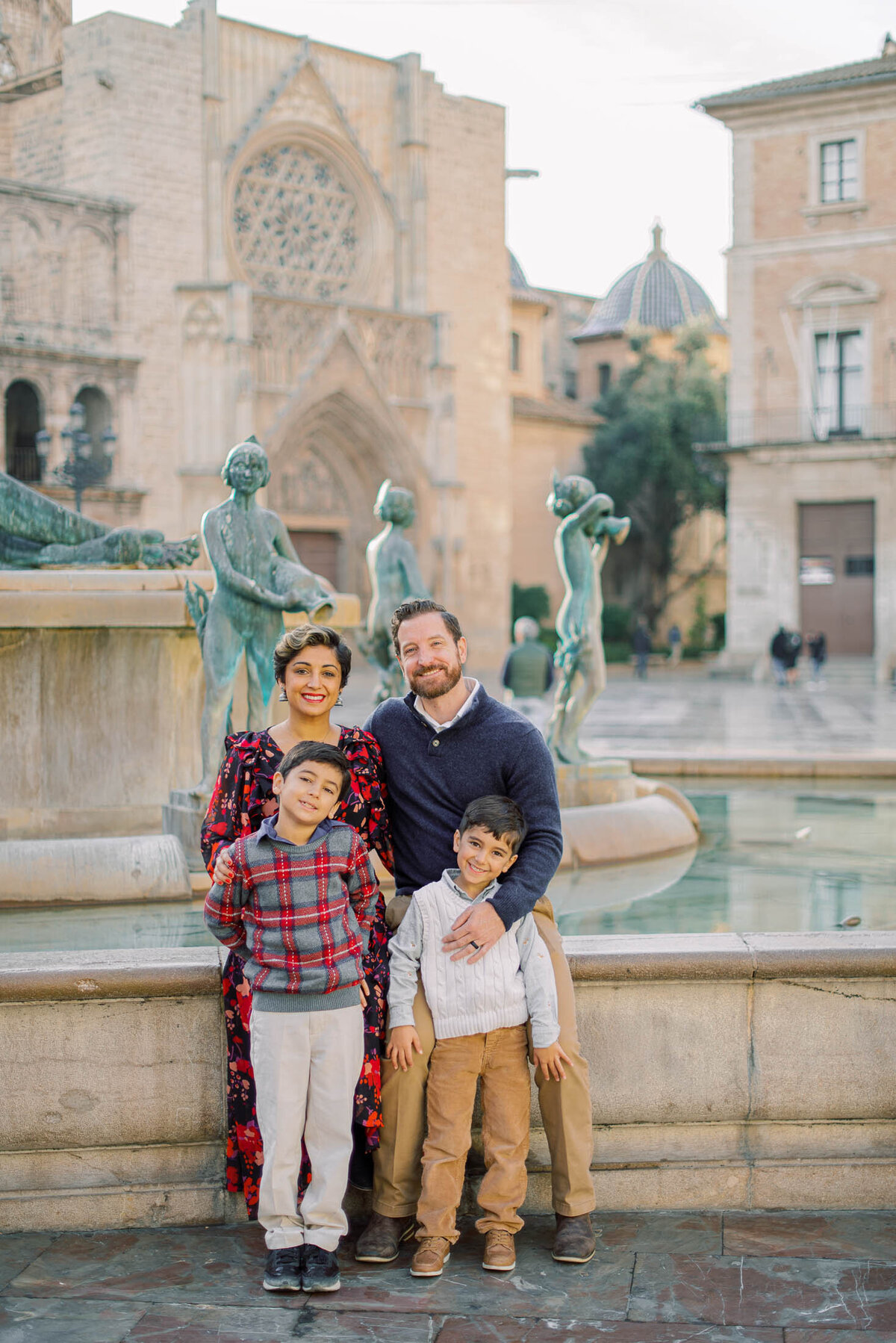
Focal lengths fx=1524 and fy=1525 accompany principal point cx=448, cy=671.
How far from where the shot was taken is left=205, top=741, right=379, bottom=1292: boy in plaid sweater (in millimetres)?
3561

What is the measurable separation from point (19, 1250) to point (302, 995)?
103 cm

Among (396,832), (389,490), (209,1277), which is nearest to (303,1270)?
(209,1277)

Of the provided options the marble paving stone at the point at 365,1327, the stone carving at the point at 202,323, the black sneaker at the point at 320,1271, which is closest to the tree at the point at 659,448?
the stone carving at the point at 202,323

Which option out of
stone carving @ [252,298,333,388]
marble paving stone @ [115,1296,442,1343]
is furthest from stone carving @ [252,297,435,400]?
marble paving stone @ [115,1296,442,1343]

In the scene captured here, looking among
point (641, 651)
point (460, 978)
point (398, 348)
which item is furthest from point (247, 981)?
point (398, 348)

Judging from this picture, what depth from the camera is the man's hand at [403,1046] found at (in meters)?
3.74

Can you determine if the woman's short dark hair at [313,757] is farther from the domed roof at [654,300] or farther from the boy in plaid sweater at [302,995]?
the domed roof at [654,300]

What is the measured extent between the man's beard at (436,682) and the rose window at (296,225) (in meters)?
30.0

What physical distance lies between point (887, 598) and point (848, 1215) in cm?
3085

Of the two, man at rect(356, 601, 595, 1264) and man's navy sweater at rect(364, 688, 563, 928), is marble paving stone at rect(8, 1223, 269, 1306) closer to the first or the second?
man at rect(356, 601, 595, 1264)

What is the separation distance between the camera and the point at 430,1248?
145 inches

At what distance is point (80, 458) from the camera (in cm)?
2509

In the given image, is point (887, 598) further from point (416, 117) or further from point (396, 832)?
point (396, 832)

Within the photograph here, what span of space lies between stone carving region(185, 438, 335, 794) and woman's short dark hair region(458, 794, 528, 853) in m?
2.50
